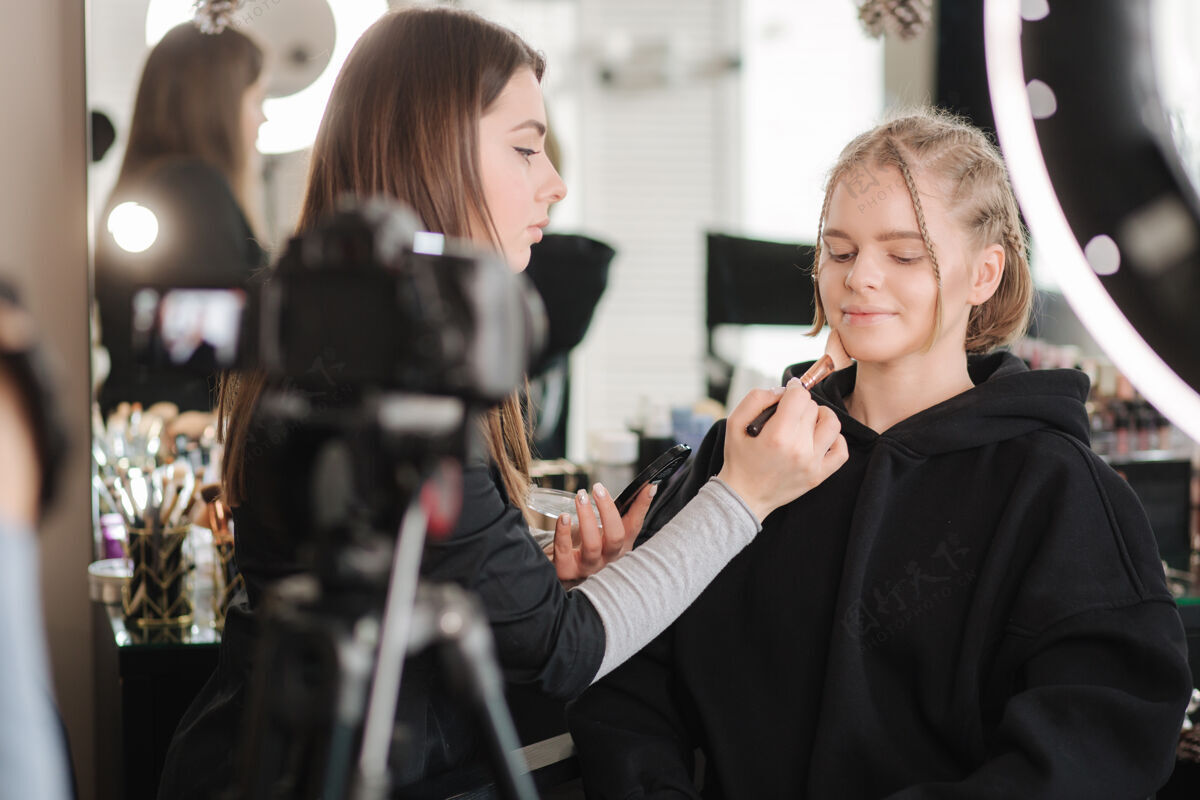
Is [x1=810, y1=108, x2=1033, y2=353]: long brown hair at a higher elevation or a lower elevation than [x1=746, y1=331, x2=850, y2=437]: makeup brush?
higher

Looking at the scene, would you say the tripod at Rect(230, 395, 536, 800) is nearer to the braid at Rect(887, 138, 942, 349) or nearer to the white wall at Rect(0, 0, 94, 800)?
the braid at Rect(887, 138, 942, 349)

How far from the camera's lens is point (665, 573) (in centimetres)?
97

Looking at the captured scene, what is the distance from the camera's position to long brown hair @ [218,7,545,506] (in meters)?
0.95

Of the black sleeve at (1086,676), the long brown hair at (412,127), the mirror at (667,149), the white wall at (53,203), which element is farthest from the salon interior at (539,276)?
the mirror at (667,149)

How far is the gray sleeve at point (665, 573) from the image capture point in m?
0.96

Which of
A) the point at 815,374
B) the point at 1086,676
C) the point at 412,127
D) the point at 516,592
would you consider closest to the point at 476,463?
the point at 516,592

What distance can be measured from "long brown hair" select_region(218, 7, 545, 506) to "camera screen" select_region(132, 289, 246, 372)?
11.4 inches

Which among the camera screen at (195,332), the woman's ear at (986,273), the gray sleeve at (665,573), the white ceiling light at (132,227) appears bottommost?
the gray sleeve at (665,573)

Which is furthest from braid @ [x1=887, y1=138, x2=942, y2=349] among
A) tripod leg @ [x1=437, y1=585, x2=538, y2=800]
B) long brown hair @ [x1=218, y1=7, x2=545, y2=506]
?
tripod leg @ [x1=437, y1=585, x2=538, y2=800]

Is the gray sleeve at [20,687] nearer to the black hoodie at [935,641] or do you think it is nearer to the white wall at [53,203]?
the black hoodie at [935,641]

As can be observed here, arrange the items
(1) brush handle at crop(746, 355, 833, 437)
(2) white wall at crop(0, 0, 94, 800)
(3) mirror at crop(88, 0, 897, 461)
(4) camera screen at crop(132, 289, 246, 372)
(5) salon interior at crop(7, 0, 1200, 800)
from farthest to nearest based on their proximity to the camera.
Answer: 1. (3) mirror at crop(88, 0, 897, 461)
2. (2) white wall at crop(0, 0, 94, 800)
3. (5) salon interior at crop(7, 0, 1200, 800)
4. (1) brush handle at crop(746, 355, 833, 437)
5. (4) camera screen at crop(132, 289, 246, 372)

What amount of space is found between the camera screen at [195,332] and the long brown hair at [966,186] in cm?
71

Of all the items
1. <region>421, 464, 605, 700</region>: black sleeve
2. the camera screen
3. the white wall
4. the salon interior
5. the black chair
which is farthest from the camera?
the black chair

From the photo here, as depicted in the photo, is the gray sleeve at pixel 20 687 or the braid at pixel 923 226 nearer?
the gray sleeve at pixel 20 687
